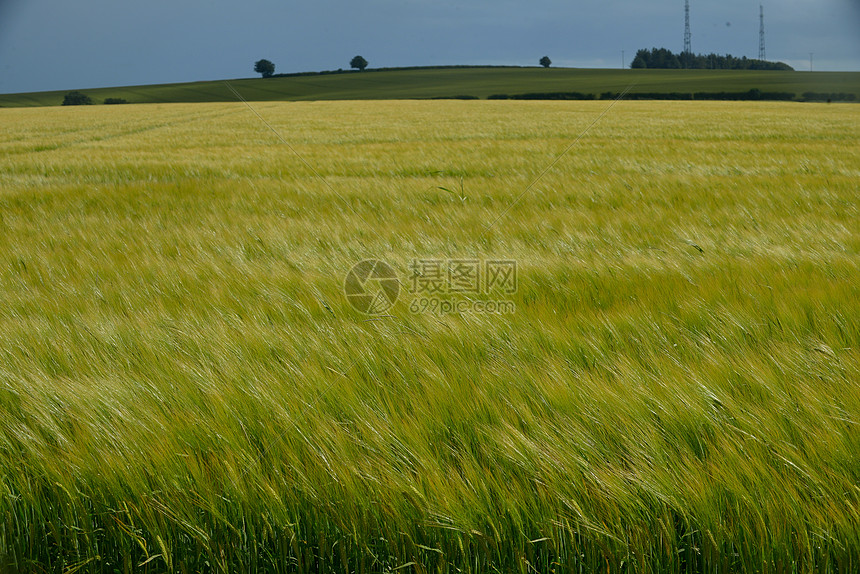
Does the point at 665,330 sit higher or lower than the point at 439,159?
lower

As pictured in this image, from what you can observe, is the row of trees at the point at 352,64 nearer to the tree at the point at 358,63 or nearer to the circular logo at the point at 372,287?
the tree at the point at 358,63

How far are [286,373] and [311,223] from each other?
110 inches

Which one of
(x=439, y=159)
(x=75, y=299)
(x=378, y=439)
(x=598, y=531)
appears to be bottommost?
(x=598, y=531)

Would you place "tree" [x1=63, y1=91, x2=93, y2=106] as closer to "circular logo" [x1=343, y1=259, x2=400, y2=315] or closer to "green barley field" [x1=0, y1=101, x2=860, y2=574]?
"green barley field" [x1=0, y1=101, x2=860, y2=574]

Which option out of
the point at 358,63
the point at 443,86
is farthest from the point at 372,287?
the point at 358,63

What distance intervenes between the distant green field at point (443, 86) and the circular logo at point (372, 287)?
199 ft

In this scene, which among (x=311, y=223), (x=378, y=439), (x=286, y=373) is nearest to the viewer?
(x=378, y=439)

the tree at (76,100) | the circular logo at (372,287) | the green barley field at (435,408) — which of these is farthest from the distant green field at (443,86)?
the green barley field at (435,408)

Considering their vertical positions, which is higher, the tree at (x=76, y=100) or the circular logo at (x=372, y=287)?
the tree at (x=76, y=100)

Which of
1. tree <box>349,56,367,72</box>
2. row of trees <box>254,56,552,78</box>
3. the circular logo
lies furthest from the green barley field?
tree <box>349,56,367,72</box>

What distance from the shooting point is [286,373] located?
1.75 m

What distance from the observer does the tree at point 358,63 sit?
95.1m

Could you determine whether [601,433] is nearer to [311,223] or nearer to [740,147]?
[311,223]

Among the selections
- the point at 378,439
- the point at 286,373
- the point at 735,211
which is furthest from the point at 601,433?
the point at 735,211
